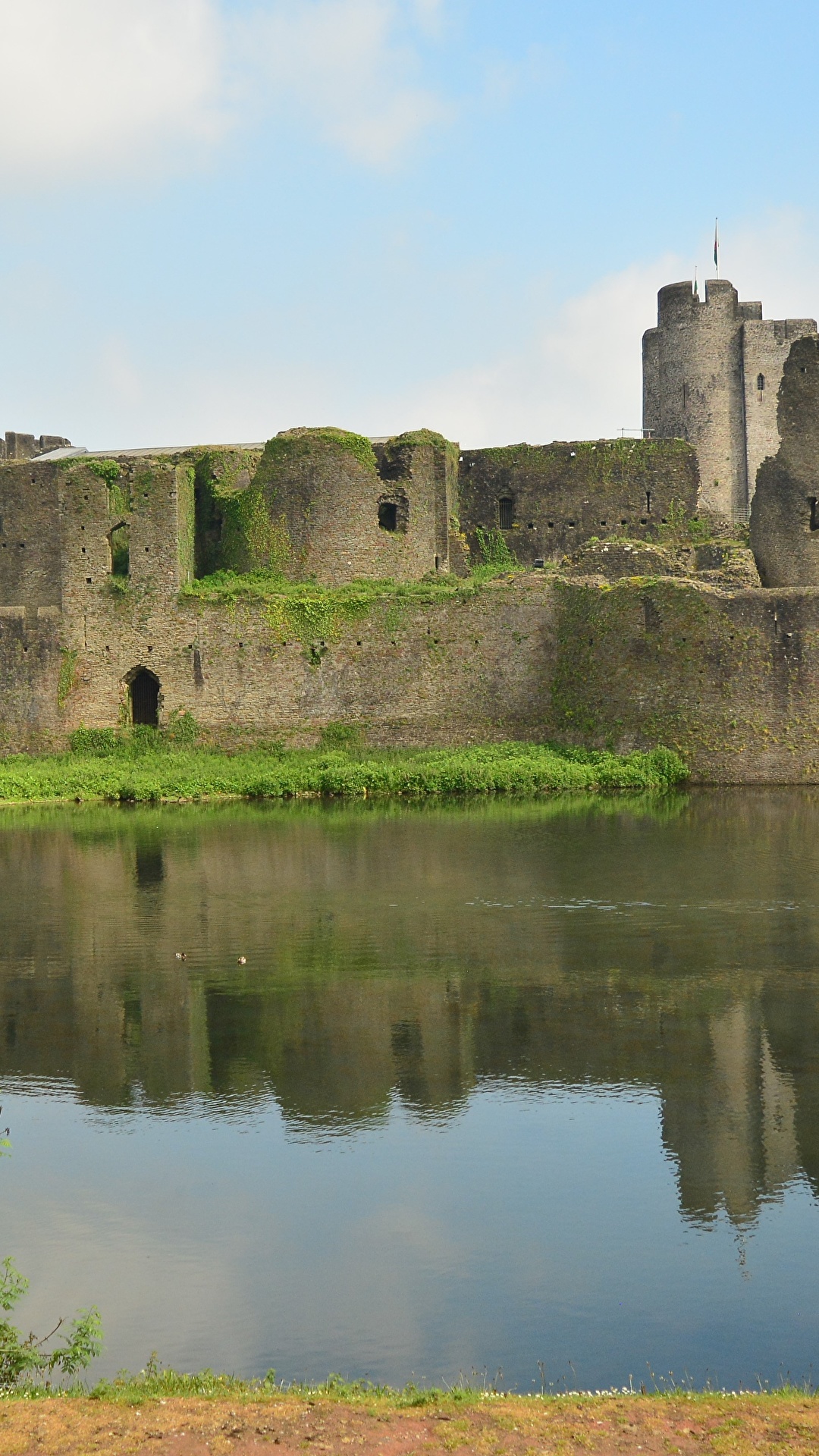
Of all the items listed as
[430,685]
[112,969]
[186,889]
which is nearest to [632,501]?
[430,685]

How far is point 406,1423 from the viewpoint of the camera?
6113mm

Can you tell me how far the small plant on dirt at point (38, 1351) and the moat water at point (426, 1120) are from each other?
21cm

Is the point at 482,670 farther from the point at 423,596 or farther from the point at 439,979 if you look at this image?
the point at 439,979

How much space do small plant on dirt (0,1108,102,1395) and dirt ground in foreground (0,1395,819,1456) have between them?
0.38 meters

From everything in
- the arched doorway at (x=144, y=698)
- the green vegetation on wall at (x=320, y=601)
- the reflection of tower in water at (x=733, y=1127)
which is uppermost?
the green vegetation on wall at (x=320, y=601)

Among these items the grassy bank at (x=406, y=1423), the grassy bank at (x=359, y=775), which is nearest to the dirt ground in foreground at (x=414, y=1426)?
the grassy bank at (x=406, y=1423)

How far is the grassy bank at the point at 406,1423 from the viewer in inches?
230

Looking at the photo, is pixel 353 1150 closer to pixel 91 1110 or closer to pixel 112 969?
pixel 91 1110

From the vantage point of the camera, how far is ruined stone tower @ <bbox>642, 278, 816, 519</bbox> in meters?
45.4

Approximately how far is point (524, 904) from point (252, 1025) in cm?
515

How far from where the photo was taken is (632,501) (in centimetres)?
3728

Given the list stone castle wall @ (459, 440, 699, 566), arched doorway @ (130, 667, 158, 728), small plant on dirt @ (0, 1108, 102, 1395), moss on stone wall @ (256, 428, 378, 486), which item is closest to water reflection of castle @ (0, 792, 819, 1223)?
small plant on dirt @ (0, 1108, 102, 1395)

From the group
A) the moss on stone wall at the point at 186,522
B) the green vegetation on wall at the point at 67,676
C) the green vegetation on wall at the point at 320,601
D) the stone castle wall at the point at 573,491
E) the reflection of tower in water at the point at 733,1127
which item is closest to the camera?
the reflection of tower in water at the point at 733,1127

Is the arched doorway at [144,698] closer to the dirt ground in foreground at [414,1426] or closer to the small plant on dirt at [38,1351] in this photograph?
the small plant on dirt at [38,1351]
